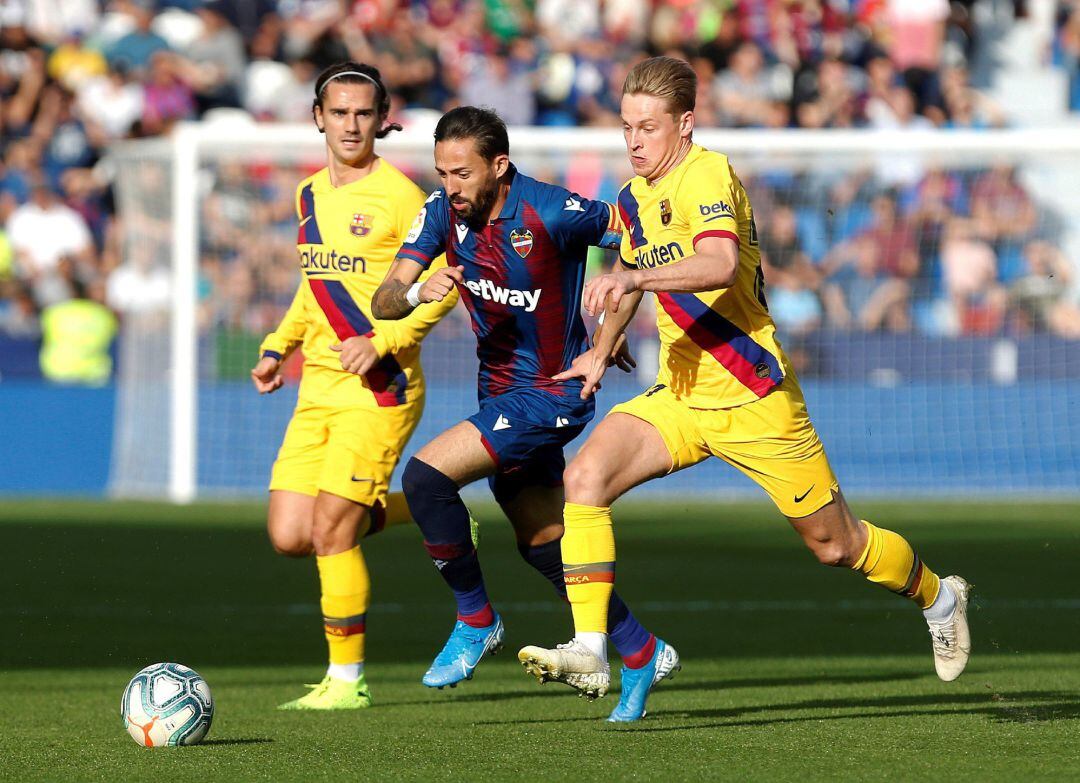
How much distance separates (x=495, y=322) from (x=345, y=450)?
2.88 feet

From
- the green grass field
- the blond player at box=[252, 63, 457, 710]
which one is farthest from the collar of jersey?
the green grass field

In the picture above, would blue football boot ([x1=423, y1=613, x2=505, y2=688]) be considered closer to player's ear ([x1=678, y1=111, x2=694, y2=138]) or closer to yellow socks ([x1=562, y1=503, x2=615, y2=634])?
yellow socks ([x1=562, y1=503, x2=615, y2=634])

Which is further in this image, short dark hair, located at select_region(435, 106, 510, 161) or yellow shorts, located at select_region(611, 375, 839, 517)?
short dark hair, located at select_region(435, 106, 510, 161)

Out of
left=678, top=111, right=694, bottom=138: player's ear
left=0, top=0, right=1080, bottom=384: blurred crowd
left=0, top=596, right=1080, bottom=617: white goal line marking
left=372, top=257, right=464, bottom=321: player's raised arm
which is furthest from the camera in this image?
left=0, top=0, right=1080, bottom=384: blurred crowd

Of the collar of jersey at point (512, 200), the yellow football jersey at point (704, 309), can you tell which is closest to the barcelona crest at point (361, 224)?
the collar of jersey at point (512, 200)

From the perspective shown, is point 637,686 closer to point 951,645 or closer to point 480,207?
point 951,645

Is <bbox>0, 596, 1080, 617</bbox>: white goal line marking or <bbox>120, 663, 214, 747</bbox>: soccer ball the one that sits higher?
<bbox>120, 663, 214, 747</bbox>: soccer ball

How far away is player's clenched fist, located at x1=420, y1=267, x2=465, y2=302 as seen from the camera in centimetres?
641

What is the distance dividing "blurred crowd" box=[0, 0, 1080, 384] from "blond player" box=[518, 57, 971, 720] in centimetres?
1040

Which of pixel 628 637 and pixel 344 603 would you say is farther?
pixel 344 603

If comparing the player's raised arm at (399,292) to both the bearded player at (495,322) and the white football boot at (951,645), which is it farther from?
the white football boot at (951,645)

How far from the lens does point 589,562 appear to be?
6293mm

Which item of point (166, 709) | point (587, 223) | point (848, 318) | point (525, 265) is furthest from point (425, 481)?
point (848, 318)

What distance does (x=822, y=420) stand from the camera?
1727 centimetres
